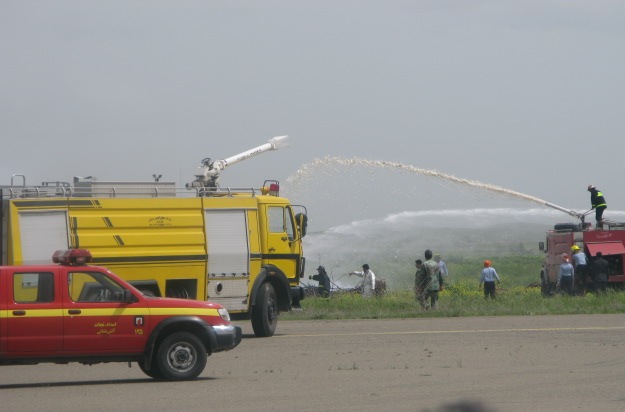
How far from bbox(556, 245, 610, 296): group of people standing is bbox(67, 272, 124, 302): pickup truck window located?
1935 cm

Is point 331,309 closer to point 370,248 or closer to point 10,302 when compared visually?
point 10,302

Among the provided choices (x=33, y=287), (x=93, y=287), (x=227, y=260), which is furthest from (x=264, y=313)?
(x=33, y=287)

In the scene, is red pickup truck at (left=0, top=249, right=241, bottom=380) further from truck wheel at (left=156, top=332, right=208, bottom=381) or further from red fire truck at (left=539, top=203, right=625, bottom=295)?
red fire truck at (left=539, top=203, right=625, bottom=295)

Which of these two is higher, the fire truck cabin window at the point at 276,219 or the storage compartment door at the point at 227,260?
the fire truck cabin window at the point at 276,219

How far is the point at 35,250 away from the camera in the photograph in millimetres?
20328

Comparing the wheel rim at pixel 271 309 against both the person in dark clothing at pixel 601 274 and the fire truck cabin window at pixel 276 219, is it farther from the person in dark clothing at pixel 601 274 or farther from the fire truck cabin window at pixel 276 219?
the person in dark clothing at pixel 601 274

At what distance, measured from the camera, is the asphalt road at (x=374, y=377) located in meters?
12.1

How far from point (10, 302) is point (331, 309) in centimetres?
1544

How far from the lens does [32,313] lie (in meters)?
14.3

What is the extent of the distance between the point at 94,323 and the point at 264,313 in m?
7.38

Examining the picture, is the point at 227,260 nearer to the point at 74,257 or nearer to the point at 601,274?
the point at 74,257

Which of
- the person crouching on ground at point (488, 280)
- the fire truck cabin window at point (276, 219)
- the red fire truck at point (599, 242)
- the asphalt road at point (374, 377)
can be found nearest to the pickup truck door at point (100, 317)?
the asphalt road at point (374, 377)

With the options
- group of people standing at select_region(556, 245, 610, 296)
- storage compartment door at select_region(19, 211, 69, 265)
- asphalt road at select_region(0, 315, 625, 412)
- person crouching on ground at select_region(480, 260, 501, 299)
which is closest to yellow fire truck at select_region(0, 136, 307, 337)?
storage compartment door at select_region(19, 211, 69, 265)

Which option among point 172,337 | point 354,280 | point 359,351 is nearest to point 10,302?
point 172,337
